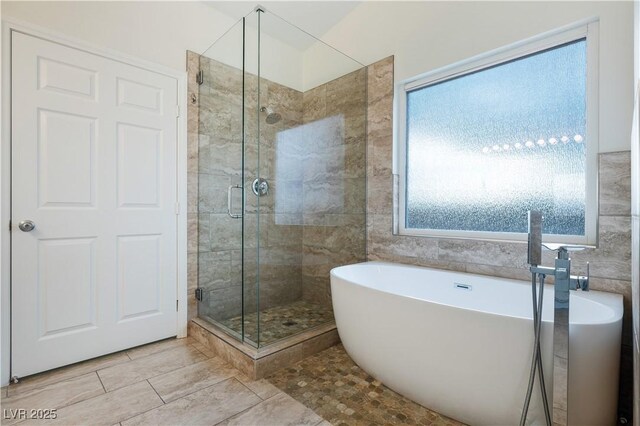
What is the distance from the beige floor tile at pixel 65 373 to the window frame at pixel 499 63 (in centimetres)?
231

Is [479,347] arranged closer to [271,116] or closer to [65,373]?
[271,116]

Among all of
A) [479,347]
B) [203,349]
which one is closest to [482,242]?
[479,347]

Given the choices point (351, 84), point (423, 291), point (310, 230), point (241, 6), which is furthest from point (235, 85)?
point (423, 291)

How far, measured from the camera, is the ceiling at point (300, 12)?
2.66 meters

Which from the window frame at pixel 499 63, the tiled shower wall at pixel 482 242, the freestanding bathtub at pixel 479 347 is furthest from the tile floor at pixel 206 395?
the window frame at pixel 499 63

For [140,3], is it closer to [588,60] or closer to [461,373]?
[588,60]

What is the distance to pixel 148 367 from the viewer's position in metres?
2.03

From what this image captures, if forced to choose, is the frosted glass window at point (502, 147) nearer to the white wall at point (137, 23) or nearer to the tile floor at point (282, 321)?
the tile floor at point (282, 321)

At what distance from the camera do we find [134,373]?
6.39ft

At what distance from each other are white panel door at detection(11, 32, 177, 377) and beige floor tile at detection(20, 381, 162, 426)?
0.58 m

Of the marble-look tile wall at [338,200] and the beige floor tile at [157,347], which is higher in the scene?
the marble-look tile wall at [338,200]

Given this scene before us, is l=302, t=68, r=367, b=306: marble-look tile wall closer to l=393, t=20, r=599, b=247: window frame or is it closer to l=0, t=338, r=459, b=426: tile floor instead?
l=393, t=20, r=599, b=247: window frame

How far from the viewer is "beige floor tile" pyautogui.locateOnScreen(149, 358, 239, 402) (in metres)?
1.75

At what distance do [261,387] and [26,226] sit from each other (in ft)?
5.68
